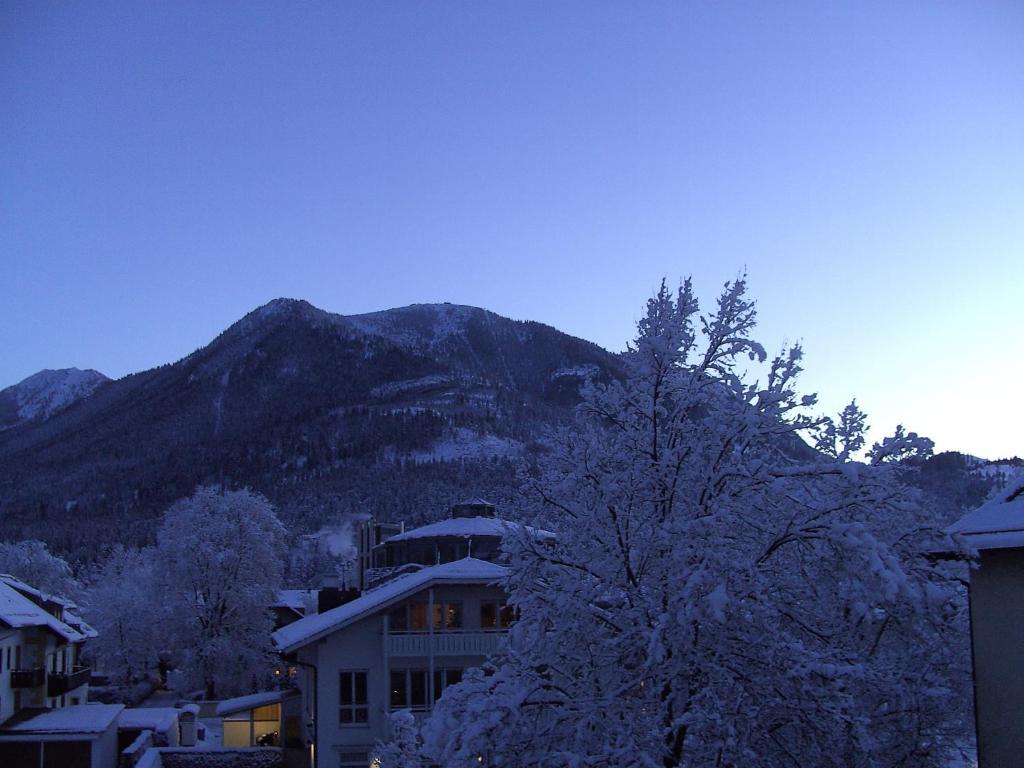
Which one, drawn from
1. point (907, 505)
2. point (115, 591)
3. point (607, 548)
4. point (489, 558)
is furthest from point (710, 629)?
point (115, 591)

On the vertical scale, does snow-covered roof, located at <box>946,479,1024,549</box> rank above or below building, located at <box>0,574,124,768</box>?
above

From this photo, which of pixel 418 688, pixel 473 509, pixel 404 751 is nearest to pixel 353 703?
pixel 418 688

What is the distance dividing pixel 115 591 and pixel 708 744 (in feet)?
235

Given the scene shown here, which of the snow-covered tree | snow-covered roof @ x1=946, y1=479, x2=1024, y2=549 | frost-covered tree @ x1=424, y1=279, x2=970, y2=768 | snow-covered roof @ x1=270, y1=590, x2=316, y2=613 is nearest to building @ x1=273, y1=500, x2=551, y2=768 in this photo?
the snow-covered tree

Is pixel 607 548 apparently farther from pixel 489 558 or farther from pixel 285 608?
pixel 285 608

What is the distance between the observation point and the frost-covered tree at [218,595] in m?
55.6

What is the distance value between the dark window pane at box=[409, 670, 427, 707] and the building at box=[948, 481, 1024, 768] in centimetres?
2402

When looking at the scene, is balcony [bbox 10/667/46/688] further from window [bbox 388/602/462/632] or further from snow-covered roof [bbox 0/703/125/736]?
window [bbox 388/602/462/632]

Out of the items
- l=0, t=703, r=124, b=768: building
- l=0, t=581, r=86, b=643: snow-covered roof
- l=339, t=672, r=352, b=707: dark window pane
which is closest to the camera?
l=339, t=672, r=352, b=707: dark window pane

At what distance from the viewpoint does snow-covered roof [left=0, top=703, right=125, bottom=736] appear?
34.4 metres

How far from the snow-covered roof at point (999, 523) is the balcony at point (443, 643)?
22.7m

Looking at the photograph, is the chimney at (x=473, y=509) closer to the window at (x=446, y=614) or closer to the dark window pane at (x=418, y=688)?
the window at (x=446, y=614)

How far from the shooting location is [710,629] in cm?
Result: 922

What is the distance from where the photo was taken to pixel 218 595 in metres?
56.4
